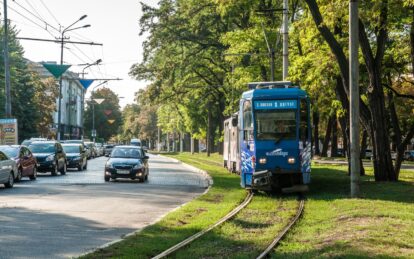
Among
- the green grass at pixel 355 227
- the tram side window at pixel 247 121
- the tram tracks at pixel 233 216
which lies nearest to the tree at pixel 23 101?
the tram side window at pixel 247 121

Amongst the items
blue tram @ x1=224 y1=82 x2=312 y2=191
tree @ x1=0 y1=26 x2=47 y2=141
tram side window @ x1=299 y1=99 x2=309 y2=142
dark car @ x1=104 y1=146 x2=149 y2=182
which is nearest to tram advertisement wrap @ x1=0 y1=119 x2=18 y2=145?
dark car @ x1=104 y1=146 x2=149 y2=182

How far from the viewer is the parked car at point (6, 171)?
23480mm

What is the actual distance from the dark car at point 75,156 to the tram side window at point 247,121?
18934mm

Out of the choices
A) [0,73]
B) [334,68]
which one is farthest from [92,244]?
[0,73]

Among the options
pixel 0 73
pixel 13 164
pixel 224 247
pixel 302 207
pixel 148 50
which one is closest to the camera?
pixel 224 247

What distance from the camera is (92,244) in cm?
1089

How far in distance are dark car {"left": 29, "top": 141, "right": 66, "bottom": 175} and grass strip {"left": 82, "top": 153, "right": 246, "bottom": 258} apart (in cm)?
1322

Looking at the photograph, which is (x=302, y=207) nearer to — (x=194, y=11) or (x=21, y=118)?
(x=194, y=11)

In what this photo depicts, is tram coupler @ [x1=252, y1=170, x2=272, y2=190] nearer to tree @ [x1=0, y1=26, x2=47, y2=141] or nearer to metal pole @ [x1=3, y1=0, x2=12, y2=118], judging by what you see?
metal pole @ [x1=3, y1=0, x2=12, y2=118]

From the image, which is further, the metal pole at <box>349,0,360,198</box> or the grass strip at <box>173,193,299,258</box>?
the metal pole at <box>349,0,360,198</box>

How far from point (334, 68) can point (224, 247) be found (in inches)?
727

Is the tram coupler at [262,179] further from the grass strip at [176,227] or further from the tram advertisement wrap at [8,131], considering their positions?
the tram advertisement wrap at [8,131]

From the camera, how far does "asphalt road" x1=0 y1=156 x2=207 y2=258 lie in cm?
1067

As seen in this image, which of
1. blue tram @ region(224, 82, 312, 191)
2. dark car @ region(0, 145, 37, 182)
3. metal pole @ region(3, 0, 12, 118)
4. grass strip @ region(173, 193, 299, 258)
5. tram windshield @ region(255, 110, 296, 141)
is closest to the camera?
grass strip @ region(173, 193, 299, 258)
